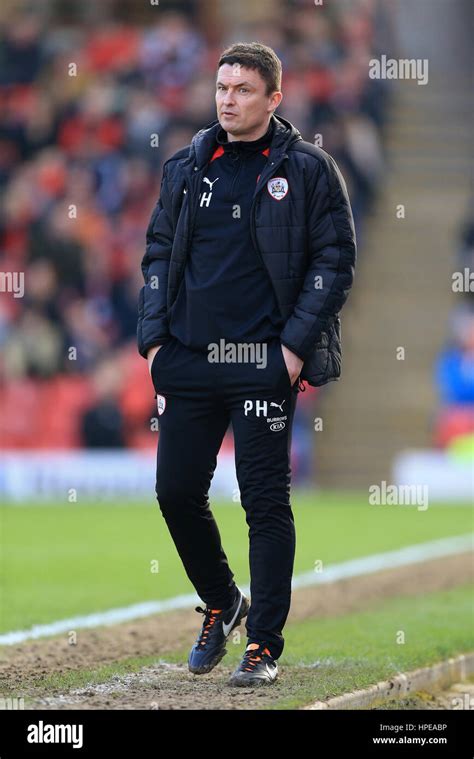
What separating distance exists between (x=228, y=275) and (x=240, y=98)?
2.35 feet

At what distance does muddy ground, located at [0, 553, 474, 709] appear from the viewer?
5.96m

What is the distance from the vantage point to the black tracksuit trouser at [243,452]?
6348mm

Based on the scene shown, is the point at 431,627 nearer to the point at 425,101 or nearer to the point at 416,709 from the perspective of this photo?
the point at 416,709

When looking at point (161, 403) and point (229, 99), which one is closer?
point (229, 99)

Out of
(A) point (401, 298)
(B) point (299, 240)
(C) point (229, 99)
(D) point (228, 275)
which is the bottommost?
(D) point (228, 275)

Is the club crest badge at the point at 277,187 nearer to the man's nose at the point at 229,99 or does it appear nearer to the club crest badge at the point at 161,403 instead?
the man's nose at the point at 229,99

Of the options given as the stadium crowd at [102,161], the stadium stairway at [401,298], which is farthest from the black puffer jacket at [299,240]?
the stadium stairway at [401,298]

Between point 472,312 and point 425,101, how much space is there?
560cm

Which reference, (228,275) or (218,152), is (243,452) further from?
(218,152)

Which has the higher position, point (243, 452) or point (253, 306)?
point (253, 306)

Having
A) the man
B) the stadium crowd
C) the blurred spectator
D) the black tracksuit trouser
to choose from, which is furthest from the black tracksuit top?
the blurred spectator

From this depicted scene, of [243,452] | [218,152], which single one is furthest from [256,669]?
[218,152]

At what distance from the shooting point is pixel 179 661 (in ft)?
24.0

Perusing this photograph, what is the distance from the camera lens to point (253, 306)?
6.39 m
